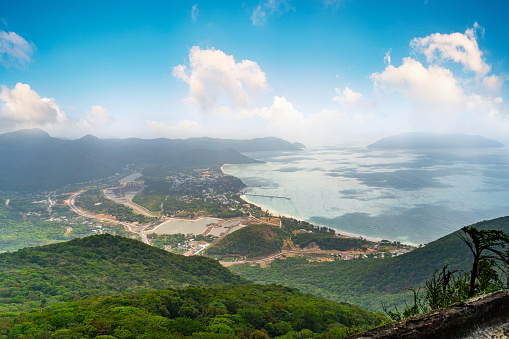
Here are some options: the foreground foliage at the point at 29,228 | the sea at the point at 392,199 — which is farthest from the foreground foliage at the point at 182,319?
the foreground foliage at the point at 29,228

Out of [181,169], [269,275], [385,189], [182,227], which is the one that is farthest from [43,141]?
[385,189]

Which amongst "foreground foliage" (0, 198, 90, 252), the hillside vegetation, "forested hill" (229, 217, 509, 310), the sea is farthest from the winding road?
the sea

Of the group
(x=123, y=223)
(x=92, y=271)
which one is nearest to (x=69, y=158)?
(x=123, y=223)

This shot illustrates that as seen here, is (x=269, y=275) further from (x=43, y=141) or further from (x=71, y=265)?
(x=43, y=141)

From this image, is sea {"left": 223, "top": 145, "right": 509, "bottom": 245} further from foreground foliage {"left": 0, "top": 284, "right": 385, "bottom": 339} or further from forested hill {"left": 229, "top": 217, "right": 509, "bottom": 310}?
foreground foliage {"left": 0, "top": 284, "right": 385, "bottom": 339}

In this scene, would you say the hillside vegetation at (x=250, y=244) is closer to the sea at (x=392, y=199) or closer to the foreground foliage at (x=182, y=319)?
the sea at (x=392, y=199)
